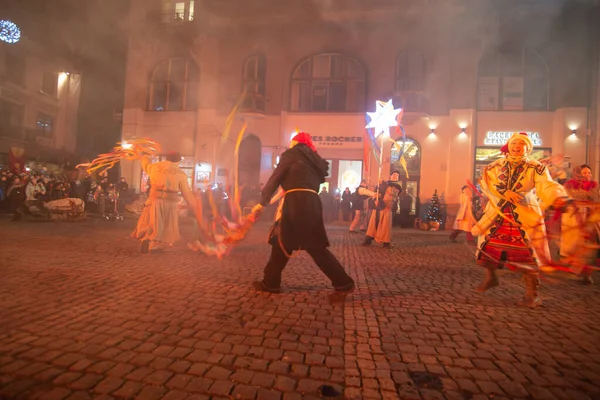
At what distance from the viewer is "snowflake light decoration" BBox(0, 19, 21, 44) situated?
256 inches

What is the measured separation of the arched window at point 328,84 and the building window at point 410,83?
146cm

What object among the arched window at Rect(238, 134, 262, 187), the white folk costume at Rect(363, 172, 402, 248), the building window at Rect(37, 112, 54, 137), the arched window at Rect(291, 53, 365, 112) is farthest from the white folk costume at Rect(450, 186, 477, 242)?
the building window at Rect(37, 112, 54, 137)

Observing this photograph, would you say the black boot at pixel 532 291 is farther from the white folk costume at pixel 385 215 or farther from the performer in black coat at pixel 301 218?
the white folk costume at pixel 385 215

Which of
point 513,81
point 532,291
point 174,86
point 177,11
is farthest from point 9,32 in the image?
point 513,81

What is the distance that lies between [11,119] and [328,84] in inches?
642

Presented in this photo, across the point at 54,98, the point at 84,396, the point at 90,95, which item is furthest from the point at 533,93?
the point at 54,98

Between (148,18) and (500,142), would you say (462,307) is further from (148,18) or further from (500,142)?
(500,142)

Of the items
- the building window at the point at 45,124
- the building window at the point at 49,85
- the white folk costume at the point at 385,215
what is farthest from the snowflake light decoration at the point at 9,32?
the building window at the point at 45,124

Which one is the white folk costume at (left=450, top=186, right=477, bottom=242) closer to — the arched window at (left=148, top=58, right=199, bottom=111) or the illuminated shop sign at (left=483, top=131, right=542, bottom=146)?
the illuminated shop sign at (left=483, top=131, right=542, bottom=146)

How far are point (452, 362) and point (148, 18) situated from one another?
927cm

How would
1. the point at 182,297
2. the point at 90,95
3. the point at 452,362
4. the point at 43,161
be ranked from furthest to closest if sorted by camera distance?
the point at 43,161, the point at 90,95, the point at 182,297, the point at 452,362

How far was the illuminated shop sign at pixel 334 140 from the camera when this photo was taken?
47.3ft

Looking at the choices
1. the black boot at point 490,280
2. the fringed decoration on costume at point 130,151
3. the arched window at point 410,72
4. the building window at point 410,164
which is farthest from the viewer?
the building window at point 410,164

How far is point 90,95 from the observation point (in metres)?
16.8
